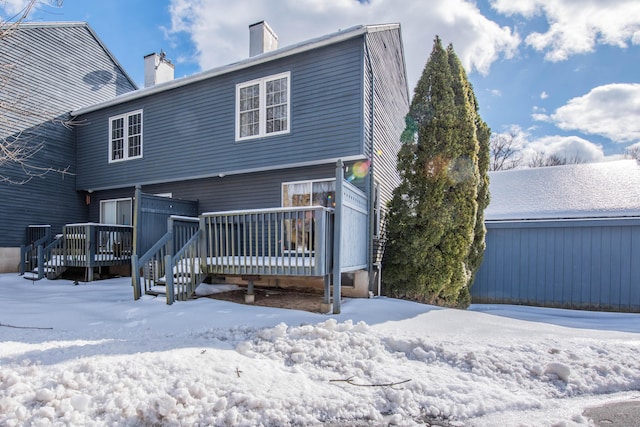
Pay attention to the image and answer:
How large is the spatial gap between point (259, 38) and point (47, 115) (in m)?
6.98

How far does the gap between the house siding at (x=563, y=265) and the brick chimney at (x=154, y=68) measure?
12808 millimetres

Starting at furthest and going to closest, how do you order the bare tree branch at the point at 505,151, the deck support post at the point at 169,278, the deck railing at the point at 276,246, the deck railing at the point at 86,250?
the bare tree branch at the point at 505,151, the deck railing at the point at 86,250, the deck support post at the point at 169,278, the deck railing at the point at 276,246

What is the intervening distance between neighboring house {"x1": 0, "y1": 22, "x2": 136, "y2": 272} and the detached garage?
13.0m

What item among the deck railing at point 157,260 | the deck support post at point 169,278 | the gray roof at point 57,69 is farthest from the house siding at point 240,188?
the gray roof at point 57,69

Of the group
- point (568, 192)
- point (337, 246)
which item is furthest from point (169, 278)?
point (568, 192)

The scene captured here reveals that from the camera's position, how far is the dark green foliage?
6848 millimetres

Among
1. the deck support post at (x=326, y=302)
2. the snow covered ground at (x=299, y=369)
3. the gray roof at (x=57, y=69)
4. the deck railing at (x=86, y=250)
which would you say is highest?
the gray roof at (x=57, y=69)

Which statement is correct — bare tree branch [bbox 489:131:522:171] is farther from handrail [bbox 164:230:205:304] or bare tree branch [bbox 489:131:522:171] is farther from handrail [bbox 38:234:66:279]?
handrail [bbox 38:234:66:279]

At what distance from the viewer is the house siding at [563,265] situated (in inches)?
299

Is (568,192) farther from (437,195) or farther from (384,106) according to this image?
(384,106)

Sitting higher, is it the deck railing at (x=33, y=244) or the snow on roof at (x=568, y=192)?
the snow on roof at (x=568, y=192)

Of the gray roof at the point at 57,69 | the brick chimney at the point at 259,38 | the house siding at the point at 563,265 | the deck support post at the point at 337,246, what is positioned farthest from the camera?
the gray roof at the point at 57,69

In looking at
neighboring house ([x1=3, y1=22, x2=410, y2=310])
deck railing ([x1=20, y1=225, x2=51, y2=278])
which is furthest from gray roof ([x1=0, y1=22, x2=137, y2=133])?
deck railing ([x1=20, y1=225, x2=51, y2=278])

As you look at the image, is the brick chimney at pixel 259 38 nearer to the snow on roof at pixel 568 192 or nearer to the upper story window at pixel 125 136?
the upper story window at pixel 125 136
